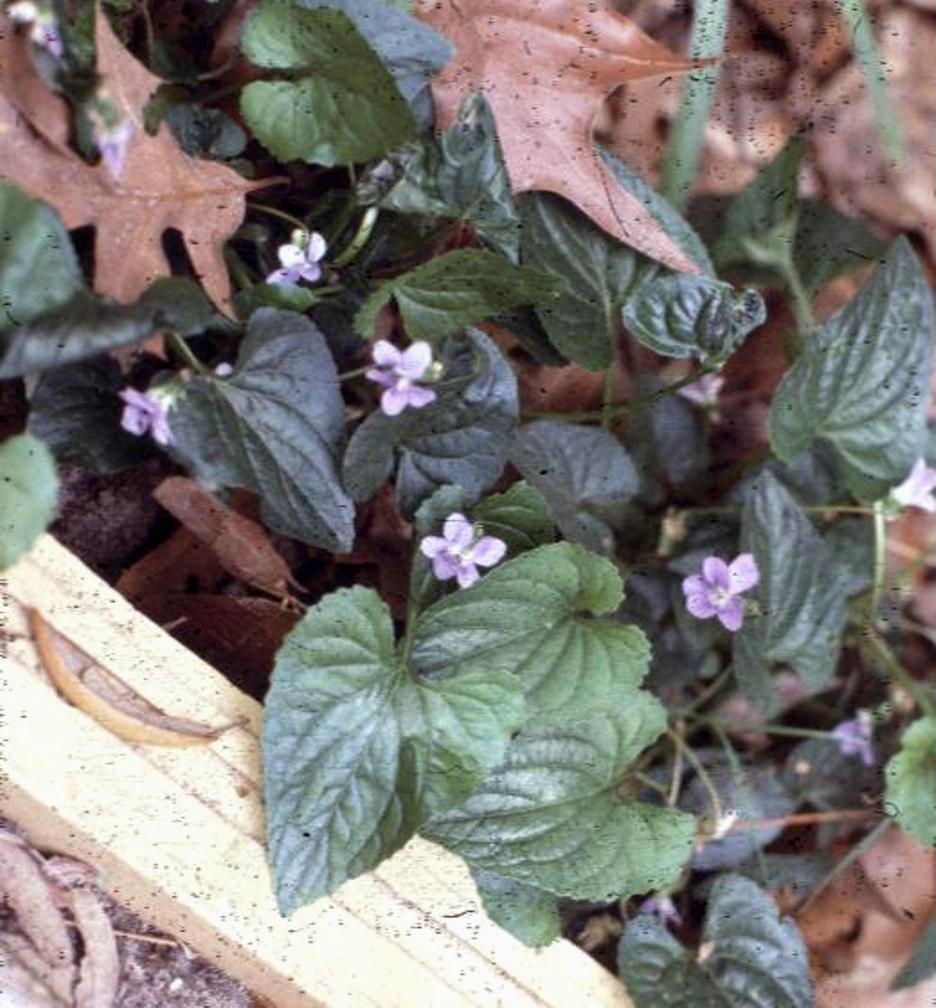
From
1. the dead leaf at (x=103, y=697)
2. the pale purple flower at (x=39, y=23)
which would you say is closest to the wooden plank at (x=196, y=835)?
A: the dead leaf at (x=103, y=697)

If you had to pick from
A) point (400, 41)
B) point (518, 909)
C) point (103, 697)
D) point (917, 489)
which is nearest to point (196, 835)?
point (103, 697)

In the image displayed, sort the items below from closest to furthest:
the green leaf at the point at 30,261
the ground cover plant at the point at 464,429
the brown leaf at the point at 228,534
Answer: the green leaf at the point at 30,261 < the ground cover plant at the point at 464,429 < the brown leaf at the point at 228,534

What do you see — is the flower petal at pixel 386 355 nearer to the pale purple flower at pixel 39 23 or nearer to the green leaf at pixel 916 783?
the pale purple flower at pixel 39 23

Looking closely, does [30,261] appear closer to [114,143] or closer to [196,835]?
[114,143]

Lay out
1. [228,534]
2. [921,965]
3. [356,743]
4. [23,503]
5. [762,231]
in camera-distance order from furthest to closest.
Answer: [762,231]
[921,965]
[228,534]
[356,743]
[23,503]

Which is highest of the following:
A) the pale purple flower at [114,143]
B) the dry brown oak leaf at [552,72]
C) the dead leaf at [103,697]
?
the pale purple flower at [114,143]

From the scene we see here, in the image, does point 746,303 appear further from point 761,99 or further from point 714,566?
point 761,99

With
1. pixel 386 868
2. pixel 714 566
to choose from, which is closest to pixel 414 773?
pixel 386 868
